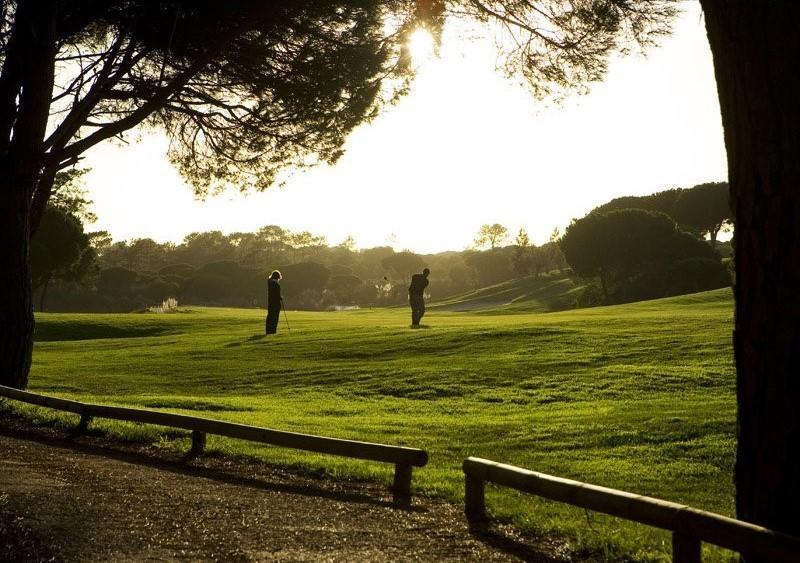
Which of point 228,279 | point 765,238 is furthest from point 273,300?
point 228,279

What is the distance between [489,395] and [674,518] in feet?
42.2

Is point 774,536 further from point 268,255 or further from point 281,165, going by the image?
point 268,255

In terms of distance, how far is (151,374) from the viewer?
24625 millimetres

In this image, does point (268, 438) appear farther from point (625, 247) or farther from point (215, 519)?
point (625, 247)

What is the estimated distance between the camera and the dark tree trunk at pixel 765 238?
4730 millimetres

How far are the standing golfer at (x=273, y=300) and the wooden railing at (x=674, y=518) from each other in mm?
22689

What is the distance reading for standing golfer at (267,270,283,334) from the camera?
30688mm

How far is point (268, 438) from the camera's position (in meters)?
9.92

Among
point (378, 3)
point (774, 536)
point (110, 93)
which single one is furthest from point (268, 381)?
point (774, 536)

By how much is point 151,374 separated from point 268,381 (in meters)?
4.42

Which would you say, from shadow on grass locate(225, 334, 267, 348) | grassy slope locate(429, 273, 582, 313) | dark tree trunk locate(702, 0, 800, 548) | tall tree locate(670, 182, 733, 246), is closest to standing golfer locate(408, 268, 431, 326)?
shadow on grass locate(225, 334, 267, 348)

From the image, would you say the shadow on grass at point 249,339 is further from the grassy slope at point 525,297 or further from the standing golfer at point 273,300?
the grassy slope at point 525,297

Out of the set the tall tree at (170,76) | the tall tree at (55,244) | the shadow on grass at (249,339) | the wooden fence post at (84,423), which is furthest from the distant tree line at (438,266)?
the wooden fence post at (84,423)

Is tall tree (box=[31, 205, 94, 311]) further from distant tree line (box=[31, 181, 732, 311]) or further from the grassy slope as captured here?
the grassy slope
